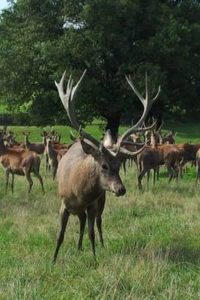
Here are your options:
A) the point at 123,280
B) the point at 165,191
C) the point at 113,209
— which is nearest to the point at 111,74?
the point at 165,191

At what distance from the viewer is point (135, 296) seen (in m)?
5.68

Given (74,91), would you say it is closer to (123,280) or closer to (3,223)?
(123,280)

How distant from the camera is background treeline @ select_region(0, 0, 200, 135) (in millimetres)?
30750

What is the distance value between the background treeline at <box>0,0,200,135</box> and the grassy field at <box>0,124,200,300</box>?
18.7 meters

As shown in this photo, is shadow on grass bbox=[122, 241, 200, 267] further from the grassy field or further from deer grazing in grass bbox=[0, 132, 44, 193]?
deer grazing in grass bbox=[0, 132, 44, 193]

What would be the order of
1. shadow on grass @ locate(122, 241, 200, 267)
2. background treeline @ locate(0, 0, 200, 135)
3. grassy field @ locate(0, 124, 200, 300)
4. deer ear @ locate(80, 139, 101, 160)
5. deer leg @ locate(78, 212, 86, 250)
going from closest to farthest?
grassy field @ locate(0, 124, 200, 300) < deer ear @ locate(80, 139, 101, 160) < shadow on grass @ locate(122, 241, 200, 267) < deer leg @ locate(78, 212, 86, 250) < background treeline @ locate(0, 0, 200, 135)

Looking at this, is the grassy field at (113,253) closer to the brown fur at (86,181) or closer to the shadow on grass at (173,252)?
the shadow on grass at (173,252)

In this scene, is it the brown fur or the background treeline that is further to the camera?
the background treeline

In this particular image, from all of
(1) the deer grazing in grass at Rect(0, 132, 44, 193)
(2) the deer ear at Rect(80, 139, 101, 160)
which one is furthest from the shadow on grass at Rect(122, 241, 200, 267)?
(1) the deer grazing in grass at Rect(0, 132, 44, 193)

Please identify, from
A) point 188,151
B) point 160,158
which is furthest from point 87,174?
point 188,151

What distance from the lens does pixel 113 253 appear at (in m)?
7.73

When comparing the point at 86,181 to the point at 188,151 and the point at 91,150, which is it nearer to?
the point at 91,150

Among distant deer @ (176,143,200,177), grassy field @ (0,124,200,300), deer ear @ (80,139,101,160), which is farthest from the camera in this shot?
distant deer @ (176,143,200,177)

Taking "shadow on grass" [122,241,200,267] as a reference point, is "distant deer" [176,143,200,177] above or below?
above
